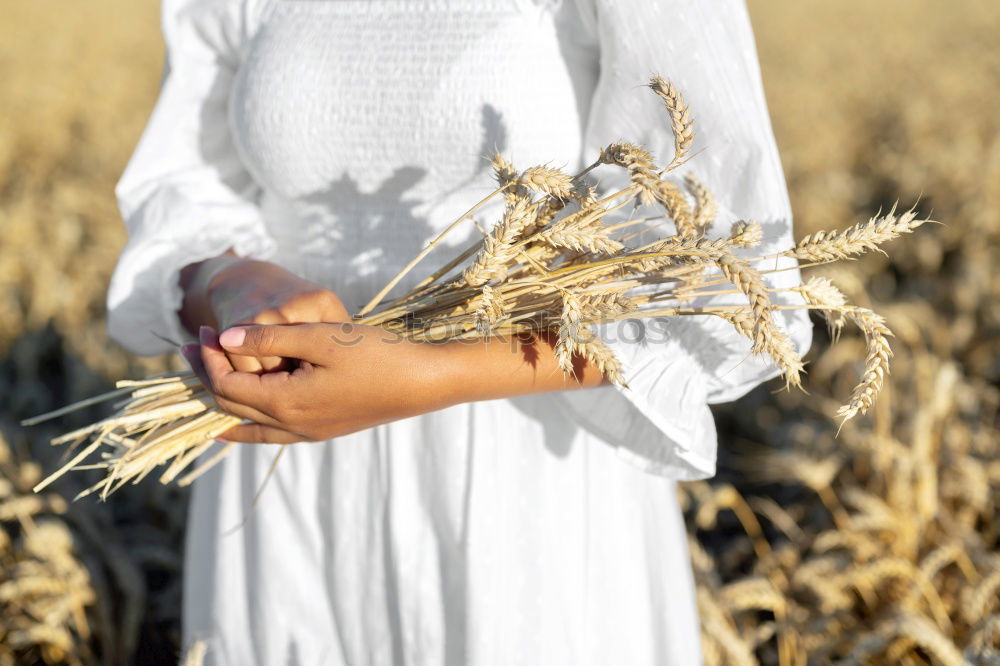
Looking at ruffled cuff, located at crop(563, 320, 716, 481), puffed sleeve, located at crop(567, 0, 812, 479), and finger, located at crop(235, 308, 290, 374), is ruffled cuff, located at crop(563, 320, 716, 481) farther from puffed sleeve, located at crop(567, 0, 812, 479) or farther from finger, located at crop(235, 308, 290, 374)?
finger, located at crop(235, 308, 290, 374)

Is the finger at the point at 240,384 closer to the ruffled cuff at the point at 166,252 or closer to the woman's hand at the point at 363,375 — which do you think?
the woman's hand at the point at 363,375

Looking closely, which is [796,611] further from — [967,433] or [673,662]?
[673,662]

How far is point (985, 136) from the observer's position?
203 inches

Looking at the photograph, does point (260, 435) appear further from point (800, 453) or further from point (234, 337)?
point (800, 453)

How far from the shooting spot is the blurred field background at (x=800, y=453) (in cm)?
198

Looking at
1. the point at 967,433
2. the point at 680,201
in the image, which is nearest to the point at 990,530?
the point at 967,433

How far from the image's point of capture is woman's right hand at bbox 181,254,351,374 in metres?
0.94

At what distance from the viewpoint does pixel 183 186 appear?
4.05 ft

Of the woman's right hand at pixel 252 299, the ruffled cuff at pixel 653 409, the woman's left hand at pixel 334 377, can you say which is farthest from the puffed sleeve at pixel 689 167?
the woman's right hand at pixel 252 299

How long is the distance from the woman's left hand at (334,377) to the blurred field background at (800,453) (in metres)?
0.65

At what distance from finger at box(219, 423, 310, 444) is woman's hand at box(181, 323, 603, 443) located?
0.03 m

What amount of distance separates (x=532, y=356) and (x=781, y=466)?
1802 mm

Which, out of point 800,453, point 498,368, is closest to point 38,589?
point 498,368

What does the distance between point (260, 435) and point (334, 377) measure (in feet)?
0.57
